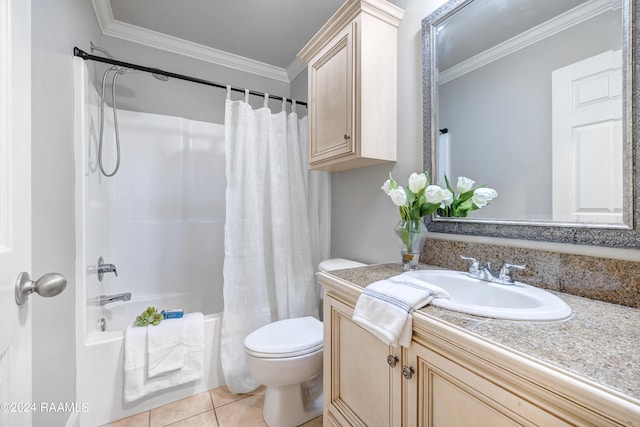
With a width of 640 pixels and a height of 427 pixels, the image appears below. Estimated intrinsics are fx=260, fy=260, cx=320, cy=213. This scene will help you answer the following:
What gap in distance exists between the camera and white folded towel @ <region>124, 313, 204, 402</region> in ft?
4.70

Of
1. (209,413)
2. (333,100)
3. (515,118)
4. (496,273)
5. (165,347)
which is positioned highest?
(333,100)

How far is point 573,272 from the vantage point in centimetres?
80

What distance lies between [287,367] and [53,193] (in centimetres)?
130

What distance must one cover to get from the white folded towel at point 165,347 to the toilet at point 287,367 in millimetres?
473

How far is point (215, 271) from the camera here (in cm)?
236

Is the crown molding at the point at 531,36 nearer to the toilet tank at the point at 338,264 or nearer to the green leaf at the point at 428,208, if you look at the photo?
the green leaf at the point at 428,208

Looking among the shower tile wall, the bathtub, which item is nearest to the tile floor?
the bathtub

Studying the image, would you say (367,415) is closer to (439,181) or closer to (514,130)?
(439,181)

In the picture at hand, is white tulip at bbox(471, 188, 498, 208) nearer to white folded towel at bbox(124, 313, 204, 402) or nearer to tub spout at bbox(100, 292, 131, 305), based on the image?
white folded towel at bbox(124, 313, 204, 402)

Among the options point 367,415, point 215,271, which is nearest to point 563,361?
point 367,415

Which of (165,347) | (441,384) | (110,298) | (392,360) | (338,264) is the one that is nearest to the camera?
(441,384)

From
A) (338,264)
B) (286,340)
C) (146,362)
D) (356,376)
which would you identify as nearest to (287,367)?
(286,340)

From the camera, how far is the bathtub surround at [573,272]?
2.31ft

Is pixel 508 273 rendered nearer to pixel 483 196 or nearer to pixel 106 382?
pixel 483 196
